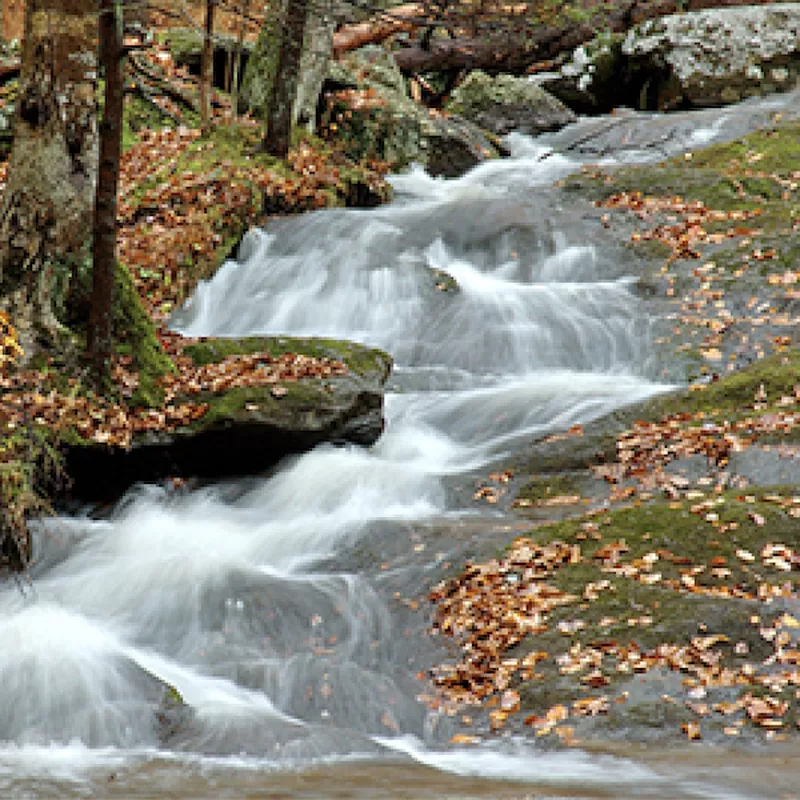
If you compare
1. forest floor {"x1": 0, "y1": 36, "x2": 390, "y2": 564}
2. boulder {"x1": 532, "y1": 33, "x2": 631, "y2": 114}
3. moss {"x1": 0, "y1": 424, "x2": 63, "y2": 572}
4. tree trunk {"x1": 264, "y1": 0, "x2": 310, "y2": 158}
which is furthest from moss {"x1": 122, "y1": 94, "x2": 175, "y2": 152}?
boulder {"x1": 532, "y1": 33, "x2": 631, "y2": 114}

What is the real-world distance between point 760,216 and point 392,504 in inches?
281

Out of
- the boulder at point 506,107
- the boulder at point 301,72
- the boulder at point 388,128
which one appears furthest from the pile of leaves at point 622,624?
the boulder at point 506,107

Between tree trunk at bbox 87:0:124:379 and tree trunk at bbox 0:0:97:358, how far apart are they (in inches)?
10.5

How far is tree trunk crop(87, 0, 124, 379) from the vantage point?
754cm

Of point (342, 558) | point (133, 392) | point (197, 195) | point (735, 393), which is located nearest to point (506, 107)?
point (197, 195)

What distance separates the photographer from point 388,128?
16484 millimetres

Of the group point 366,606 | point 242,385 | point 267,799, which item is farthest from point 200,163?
point 267,799

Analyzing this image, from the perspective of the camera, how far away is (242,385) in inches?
344

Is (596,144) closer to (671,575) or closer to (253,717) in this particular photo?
(671,575)

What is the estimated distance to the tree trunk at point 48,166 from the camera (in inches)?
301

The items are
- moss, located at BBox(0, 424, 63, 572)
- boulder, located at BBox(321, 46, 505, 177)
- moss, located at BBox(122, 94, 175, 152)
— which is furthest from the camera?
boulder, located at BBox(321, 46, 505, 177)

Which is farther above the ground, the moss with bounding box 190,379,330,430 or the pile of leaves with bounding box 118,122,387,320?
the pile of leaves with bounding box 118,122,387,320

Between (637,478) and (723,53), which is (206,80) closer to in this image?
(637,478)

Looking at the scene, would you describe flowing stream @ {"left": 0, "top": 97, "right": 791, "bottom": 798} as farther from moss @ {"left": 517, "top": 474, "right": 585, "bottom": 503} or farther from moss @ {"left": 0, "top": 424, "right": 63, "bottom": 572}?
moss @ {"left": 517, "top": 474, "right": 585, "bottom": 503}
